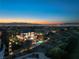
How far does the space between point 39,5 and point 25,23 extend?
267mm

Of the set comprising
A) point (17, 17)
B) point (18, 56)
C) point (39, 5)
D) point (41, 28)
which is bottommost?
point (18, 56)

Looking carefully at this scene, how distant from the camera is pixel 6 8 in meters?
1.92

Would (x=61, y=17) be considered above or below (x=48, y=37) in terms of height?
above

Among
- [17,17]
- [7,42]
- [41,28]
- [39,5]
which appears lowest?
[7,42]

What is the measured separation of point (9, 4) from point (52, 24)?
21.2 inches

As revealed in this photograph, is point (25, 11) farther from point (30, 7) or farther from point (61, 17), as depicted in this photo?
point (61, 17)

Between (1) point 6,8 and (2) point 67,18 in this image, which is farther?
(2) point 67,18

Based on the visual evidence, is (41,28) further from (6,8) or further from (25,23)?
(6,8)

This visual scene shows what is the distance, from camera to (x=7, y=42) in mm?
1969

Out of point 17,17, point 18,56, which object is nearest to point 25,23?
point 17,17

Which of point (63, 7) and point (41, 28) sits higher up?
point (63, 7)

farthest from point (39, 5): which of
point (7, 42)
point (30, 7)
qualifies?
point (7, 42)

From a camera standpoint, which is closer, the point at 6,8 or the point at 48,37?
the point at 6,8

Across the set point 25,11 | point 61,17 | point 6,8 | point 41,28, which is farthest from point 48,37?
point 6,8
